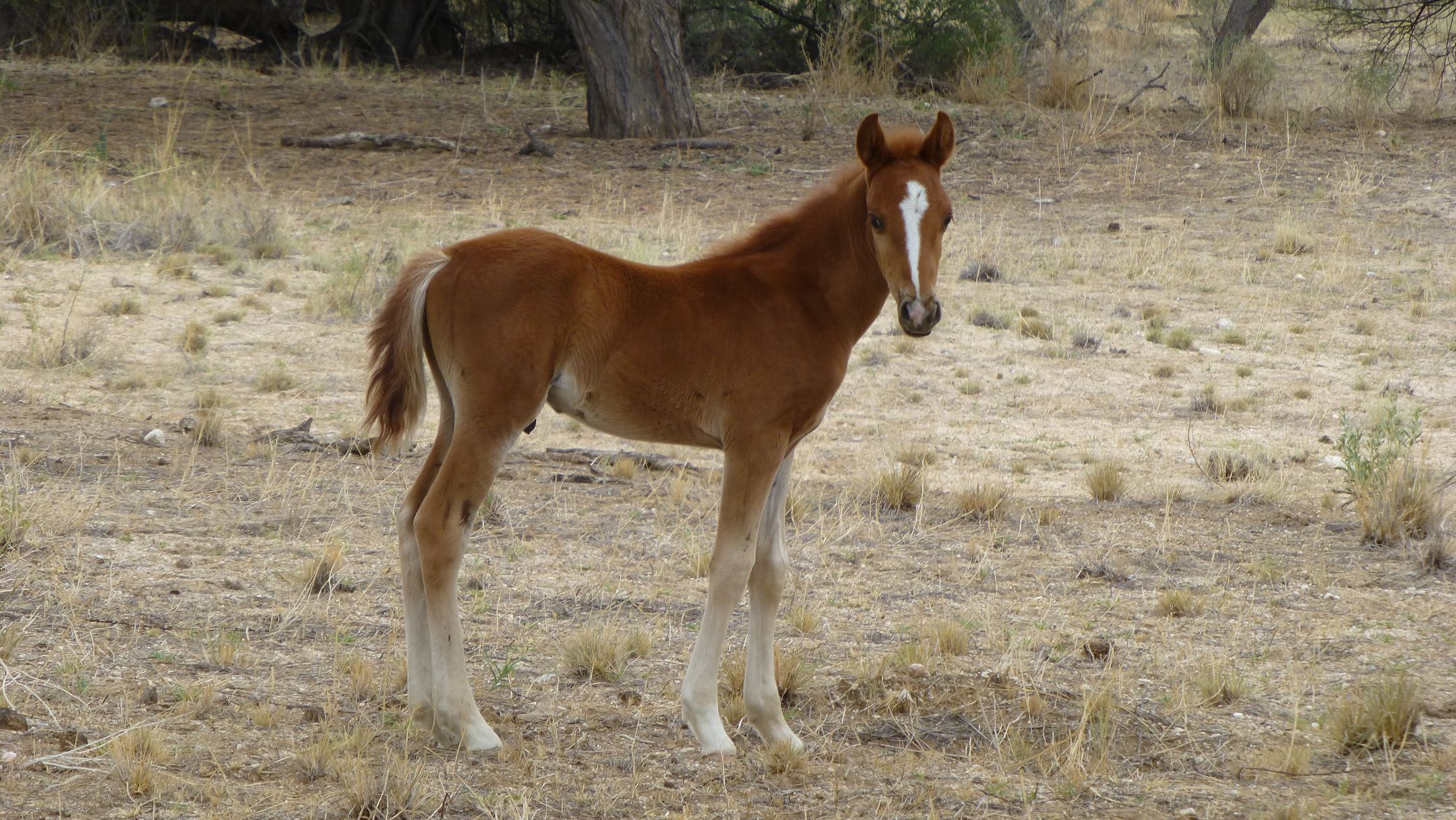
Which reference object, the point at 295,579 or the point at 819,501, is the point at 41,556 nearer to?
the point at 295,579

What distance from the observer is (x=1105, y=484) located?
7.33m

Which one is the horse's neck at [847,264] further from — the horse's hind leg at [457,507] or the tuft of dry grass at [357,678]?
the tuft of dry grass at [357,678]

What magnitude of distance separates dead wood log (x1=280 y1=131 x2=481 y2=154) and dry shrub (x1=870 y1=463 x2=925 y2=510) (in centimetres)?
929

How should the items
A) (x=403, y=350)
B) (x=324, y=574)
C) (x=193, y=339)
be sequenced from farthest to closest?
1. (x=193, y=339)
2. (x=324, y=574)
3. (x=403, y=350)

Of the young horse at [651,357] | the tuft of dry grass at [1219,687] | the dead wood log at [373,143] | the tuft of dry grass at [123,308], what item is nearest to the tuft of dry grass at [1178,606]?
the tuft of dry grass at [1219,687]

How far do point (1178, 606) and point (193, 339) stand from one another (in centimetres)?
660

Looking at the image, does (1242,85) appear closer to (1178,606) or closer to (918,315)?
(1178,606)

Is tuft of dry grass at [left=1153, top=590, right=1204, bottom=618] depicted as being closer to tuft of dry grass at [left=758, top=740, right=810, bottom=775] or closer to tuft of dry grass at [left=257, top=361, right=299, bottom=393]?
tuft of dry grass at [left=758, top=740, right=810, bottom=775]

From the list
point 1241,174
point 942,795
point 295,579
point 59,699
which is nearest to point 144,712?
point 59,699

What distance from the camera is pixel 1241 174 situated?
50.0 ft

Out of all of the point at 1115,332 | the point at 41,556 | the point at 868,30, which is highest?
the point at 868,30

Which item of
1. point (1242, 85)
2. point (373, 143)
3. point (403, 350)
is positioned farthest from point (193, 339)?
point (1242, 85)

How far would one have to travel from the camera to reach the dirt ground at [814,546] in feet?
13.8

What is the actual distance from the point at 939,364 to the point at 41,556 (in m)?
6.13
